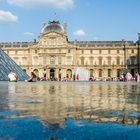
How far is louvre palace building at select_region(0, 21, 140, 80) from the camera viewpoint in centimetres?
9194

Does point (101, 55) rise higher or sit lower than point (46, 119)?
higher

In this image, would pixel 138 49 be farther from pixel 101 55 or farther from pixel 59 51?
pixel 59 51

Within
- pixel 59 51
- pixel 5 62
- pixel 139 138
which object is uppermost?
pixel 59 51

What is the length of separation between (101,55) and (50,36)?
44.7ft

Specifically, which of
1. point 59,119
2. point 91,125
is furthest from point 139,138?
point 59,119

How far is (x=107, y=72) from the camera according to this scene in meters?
94.2

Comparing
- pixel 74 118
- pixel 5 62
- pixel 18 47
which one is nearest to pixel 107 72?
pixel 18 47

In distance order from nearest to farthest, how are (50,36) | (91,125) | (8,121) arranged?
1. (91,125)
2. (8,121)
3. (50,36)

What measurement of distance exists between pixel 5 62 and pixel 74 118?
27262 mm

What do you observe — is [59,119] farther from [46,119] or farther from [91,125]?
[91,125]

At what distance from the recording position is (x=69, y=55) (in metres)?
92.4

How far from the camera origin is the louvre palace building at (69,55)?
91938 millimetres

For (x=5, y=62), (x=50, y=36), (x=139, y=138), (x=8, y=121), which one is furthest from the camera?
(x=50, y=36)

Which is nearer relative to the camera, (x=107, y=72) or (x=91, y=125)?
(x=91, y=125)
